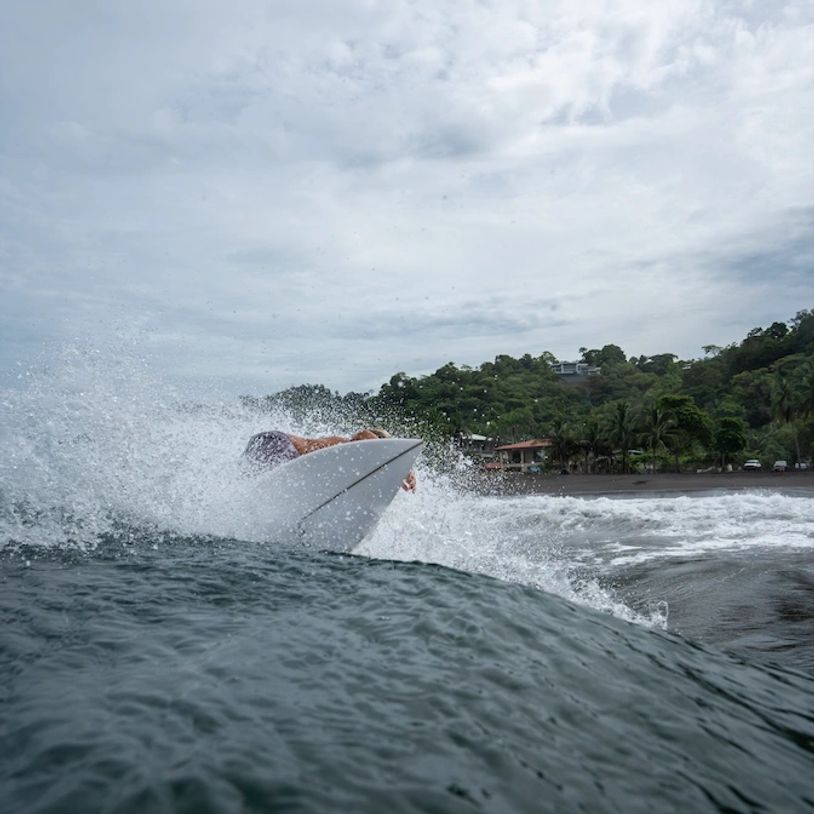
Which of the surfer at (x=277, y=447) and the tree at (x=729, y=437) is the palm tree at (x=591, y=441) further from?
the surfer at (x=277, y=447)

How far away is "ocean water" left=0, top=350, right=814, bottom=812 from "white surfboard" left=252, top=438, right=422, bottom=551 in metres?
0.80

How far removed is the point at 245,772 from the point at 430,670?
1.18 metres

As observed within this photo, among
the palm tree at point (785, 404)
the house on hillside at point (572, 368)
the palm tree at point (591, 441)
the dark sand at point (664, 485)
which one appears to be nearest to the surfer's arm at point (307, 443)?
the dark sand at point (664, 485)

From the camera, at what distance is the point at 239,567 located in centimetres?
562

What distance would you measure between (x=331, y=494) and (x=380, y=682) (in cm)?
500

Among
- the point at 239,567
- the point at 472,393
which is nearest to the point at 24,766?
the point at 239,567

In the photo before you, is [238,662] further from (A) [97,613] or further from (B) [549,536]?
(B) [549,536]

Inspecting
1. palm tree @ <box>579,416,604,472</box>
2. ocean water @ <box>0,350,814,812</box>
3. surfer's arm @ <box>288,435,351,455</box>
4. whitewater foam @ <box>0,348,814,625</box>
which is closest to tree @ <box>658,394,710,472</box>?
palm tree @ <box>579,416,604,472</box>

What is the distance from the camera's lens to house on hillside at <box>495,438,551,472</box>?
77.8 m

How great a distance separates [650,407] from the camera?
64.5 meters

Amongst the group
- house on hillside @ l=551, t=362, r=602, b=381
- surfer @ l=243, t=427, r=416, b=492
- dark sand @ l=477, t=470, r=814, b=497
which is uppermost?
house on hillside @ l=551, t=362, r=602, b=381

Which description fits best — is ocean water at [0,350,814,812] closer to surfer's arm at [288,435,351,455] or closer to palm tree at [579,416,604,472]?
surfer's arm at [288,435,351,455]

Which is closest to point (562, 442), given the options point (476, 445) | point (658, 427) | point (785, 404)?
point (658, 427)

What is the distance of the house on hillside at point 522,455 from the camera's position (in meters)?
77.8
